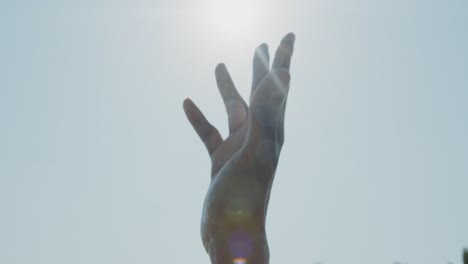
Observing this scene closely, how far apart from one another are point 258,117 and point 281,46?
0.59 metres

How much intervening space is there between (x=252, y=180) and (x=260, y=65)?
842 mm

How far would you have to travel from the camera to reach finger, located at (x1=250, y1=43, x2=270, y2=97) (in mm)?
4387

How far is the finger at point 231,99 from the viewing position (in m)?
4.71

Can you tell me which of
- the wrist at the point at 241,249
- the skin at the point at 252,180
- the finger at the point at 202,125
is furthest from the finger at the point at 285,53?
the wrist at the point at 241,249

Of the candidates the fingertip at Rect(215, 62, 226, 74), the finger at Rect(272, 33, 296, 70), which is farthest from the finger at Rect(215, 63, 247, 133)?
the finger at Rect(272, 33, 296, 70)

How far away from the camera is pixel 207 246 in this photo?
4.30 metres

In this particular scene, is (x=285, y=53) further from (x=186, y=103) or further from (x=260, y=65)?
(x=186, y=103)

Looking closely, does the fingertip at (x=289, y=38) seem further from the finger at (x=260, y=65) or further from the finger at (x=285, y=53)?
the finger at (x=260, y=65)

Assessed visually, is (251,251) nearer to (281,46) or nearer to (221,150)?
(221,150)

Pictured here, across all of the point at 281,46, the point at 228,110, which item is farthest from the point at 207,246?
the point at 281,46

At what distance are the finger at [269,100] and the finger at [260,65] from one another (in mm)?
367

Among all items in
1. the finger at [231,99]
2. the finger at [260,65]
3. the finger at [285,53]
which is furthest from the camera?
the finger at [231,99]

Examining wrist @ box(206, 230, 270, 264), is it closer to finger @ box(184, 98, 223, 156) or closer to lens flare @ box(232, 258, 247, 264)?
lens flare @ box(232, 258, 247, 264)

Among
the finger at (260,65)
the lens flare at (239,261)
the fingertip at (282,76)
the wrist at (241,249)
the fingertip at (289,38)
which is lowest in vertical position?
the lens flare at (239,261)
